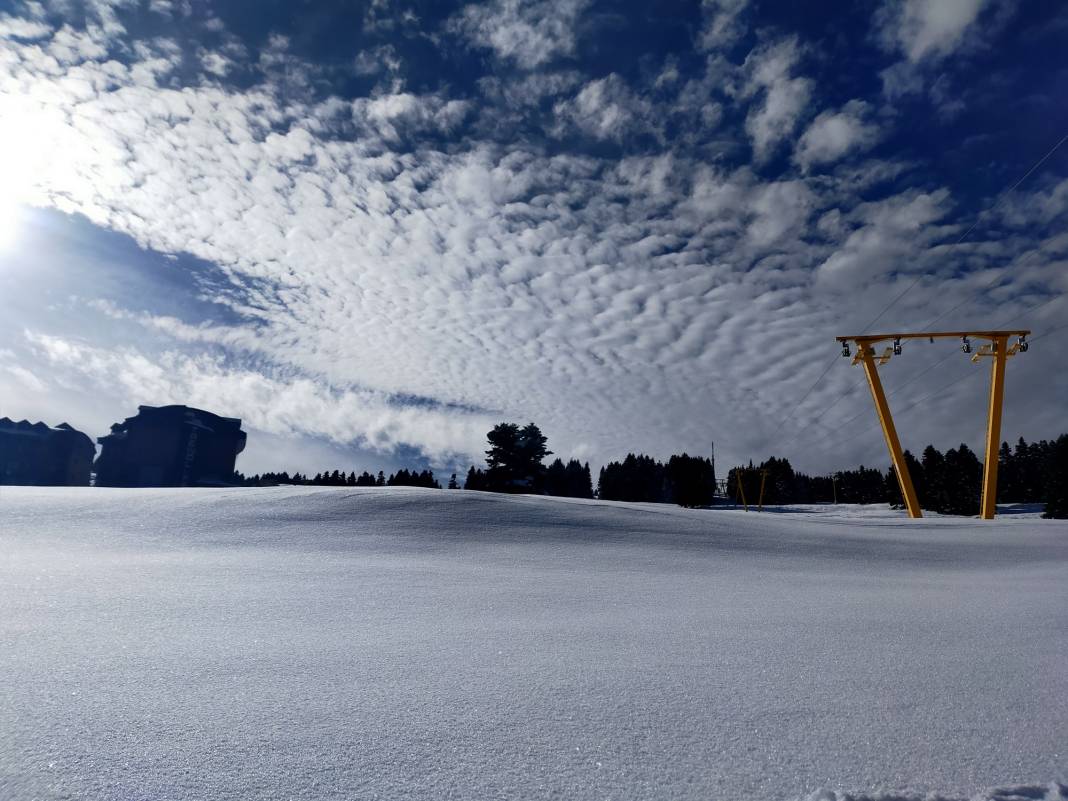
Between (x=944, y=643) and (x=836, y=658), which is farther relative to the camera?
(x=944, y=643)

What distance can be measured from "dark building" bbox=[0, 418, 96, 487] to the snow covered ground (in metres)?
52.0

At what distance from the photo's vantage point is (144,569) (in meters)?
5.36

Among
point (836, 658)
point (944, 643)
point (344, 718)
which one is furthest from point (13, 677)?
point (944, 643)

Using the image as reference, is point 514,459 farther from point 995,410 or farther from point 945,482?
point 945,482

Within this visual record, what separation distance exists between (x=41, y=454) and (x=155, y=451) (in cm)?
1053

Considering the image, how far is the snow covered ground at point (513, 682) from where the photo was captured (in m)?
1.79

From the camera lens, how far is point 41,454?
45.0 meters

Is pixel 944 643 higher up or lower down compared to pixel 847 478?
lower down

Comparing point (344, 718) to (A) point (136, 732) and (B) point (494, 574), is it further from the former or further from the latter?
(B) point (494, 574)

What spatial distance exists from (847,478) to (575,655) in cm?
10862

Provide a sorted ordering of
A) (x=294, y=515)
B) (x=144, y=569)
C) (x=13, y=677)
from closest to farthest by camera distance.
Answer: (x=13, y=677) → (x=144, y=569) → (x=294, y=515)

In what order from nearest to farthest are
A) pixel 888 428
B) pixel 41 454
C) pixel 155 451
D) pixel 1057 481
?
pixel 888 428
pixel 1057 481
pixel 155 451
pixel 41 454

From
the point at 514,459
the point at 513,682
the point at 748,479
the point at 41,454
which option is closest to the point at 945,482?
the point at 748,479

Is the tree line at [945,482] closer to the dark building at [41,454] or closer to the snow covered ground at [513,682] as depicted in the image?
the snow covered ground at [513,682]
